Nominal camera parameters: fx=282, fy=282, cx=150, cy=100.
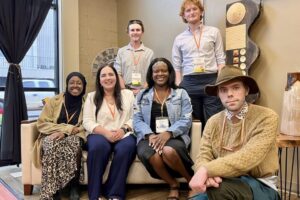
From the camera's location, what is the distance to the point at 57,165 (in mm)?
2336

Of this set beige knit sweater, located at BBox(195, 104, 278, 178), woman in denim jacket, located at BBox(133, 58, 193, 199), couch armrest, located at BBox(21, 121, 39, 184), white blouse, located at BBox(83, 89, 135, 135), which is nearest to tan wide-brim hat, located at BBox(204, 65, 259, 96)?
beige knit sweater, located at BBox(195, 104, 278, 178)

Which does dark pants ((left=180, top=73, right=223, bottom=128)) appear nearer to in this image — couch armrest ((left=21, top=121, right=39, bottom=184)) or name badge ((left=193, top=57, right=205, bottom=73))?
name badge ((left=193, top=57, right=205, bottom=73))

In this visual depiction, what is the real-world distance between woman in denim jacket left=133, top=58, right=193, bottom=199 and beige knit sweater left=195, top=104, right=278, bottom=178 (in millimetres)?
747

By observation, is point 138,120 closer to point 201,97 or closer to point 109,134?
point 109,134

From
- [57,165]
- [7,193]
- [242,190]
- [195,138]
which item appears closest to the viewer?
[242,190]

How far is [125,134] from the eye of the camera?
8.34ft

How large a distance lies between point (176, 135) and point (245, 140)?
3.17ft

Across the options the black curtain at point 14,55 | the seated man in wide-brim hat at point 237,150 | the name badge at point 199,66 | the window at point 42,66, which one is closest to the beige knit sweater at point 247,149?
the seated man in wide-brim hat at point 237,150

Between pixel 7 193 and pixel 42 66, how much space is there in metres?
1.92

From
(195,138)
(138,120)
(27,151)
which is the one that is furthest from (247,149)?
(27,151)

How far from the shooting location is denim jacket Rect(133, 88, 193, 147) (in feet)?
7.79

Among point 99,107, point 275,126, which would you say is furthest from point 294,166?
point 99,107

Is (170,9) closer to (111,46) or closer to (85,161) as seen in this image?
(111,46)

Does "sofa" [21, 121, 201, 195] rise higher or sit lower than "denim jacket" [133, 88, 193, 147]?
lower
